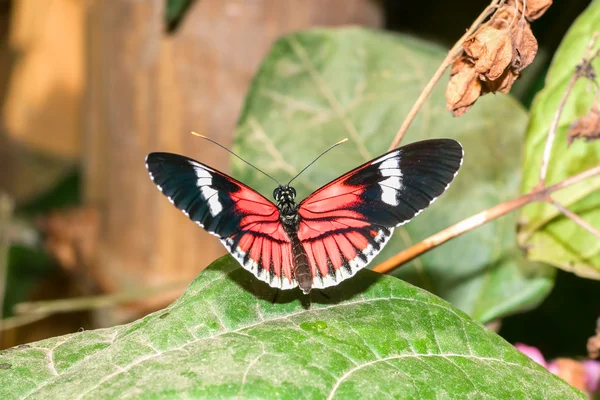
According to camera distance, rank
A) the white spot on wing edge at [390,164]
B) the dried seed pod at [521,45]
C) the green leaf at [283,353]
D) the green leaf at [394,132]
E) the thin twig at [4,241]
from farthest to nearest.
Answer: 1. the thin twig at [4,241]
2. the green leaf at [394,132]
3. the white spot on wing edge at [390,164]
4. the dried seed pod at [521,45]
5. the green leaf at [283,353]

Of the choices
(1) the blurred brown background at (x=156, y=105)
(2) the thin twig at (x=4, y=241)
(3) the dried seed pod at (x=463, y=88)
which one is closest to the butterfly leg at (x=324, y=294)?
(3) the dried seed pod at (x=463, y=88)

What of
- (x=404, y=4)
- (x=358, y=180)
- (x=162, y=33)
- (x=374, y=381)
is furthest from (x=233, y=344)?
(x=404, y=4)

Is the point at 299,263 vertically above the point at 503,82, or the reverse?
the point at 503,82

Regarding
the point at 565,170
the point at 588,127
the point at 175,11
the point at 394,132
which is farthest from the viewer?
the point at 175,11

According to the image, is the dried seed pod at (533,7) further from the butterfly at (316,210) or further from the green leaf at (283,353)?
the green leaf at (283,353)

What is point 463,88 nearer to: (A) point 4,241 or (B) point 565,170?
(B) point 565,170

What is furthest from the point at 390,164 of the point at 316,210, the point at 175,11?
the point at 175,11
